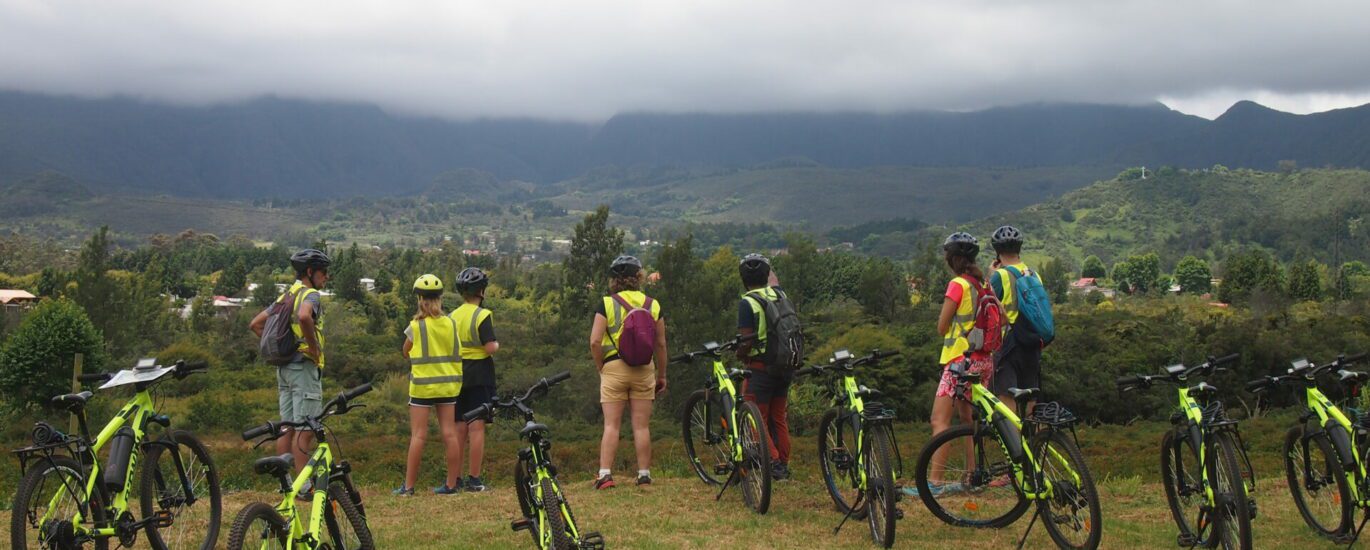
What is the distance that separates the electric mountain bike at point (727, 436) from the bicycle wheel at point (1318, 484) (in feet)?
11.0

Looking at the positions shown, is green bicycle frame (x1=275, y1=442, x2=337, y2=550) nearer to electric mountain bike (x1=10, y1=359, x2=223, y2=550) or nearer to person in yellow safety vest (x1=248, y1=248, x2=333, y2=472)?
electric mountain bike (x1=10, y1=359, x2=223, y2=550)

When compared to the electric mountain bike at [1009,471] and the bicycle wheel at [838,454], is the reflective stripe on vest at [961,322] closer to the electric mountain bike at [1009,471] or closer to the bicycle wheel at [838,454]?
the electric mountain bike at [1009,471]

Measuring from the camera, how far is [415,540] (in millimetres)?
6938

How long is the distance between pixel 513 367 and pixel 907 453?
2343 cm

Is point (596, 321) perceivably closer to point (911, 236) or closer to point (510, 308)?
point (510, 308)

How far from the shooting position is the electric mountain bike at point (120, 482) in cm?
527

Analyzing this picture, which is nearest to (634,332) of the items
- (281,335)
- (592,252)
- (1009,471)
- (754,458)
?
(754,458)

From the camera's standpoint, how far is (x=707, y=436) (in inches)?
331

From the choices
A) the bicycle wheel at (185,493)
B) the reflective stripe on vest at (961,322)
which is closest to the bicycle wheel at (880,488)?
the reflective stripe on vest at (961,322)

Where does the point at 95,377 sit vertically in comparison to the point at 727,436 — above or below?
above

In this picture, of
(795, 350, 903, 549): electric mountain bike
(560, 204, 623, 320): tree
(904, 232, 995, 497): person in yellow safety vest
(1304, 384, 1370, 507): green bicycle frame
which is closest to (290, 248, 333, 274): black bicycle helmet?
(795, 350, 903, 549): electric mountain bike

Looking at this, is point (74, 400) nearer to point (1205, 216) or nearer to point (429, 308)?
point (429, 308)

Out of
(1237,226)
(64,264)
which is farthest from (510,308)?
(1237,226)

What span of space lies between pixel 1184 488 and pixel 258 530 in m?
5.14
